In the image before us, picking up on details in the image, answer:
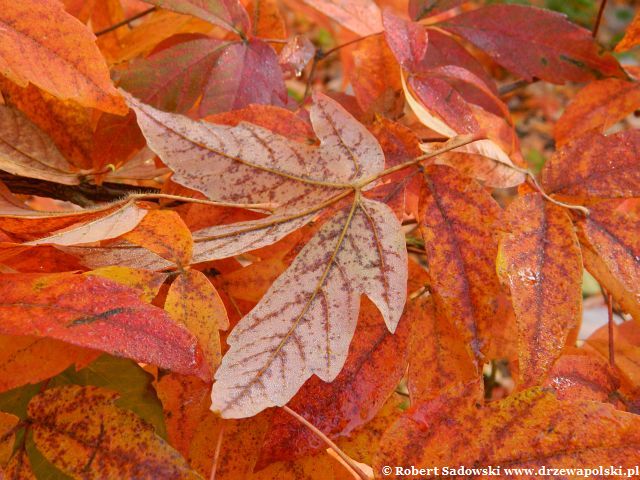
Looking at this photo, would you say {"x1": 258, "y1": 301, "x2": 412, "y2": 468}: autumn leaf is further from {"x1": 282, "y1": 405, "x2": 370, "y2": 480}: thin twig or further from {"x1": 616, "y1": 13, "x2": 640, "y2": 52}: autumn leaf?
{"x1": 616, "y1": 13, "x2": 640, "y2": 52}: autumn leaf

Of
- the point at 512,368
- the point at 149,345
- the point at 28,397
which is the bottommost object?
the point at 512,368

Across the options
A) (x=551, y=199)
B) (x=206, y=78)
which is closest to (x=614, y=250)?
(x=551, y=199)

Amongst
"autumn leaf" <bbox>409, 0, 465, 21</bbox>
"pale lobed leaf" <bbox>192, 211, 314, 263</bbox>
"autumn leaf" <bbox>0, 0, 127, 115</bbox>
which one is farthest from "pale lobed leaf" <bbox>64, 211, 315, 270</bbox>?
"autumn leaf" <bbox>409, 0, 465, 21</bbox>

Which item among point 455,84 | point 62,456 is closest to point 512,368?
point 455,84

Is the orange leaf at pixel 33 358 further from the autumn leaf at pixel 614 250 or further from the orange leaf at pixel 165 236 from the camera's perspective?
the autumn leaf at pixel 614 250

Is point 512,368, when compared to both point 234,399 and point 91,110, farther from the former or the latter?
point 91,110

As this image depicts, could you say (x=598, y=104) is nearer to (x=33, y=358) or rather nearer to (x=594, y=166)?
(x=594, y=166)

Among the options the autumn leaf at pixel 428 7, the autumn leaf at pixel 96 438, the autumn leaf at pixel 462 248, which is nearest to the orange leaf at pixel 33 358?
the autumn leaf at pixel 96 438
